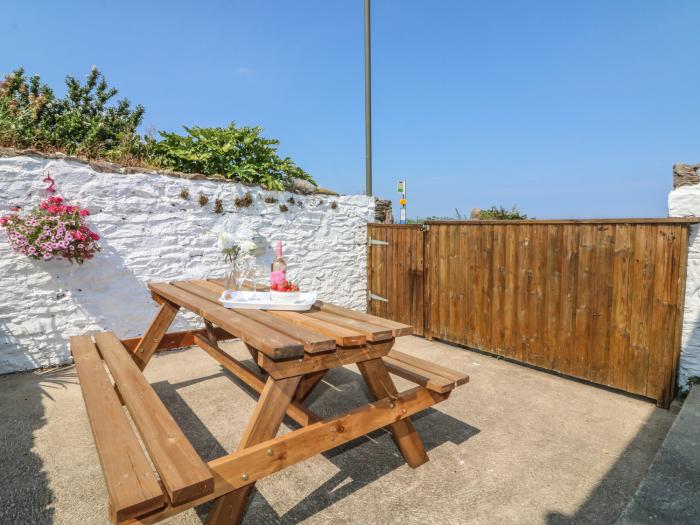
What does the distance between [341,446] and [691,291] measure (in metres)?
2.93

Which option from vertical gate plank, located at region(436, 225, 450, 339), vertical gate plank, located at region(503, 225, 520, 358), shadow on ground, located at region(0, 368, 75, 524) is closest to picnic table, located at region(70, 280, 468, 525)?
shadow on ground, located at region(0, 368, 75, 524)

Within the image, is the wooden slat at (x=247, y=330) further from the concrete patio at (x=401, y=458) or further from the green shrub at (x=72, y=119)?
the green shrub at (x=72, y=119)

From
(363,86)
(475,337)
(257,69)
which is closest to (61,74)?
(257,69)

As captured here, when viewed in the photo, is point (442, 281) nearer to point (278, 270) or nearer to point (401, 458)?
point (401, 458)

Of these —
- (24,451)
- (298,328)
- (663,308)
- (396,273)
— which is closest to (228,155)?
(396,273)

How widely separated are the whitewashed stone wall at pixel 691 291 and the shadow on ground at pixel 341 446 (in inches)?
73.6

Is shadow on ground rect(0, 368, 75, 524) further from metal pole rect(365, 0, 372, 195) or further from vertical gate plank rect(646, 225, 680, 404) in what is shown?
metal pole rect(365, 0, 372, 195)

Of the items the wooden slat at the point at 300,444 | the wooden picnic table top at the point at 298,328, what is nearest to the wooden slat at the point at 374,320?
the wooden picnic table top at the point at 298,328

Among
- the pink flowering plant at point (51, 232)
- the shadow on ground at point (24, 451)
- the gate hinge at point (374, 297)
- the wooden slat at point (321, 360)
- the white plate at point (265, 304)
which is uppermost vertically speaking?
the pink flowering plant at point (51, 232)

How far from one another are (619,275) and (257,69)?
575 cm

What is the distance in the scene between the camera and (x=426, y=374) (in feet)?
7.29

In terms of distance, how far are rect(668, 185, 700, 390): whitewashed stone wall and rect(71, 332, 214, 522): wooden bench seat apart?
11.8 ft

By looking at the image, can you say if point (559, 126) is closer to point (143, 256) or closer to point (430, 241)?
point (430, 241)

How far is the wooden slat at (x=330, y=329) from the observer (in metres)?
Answer: 1.70
